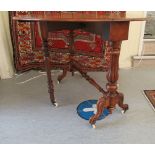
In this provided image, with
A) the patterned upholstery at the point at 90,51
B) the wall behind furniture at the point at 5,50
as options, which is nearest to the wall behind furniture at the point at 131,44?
the patterned upholstery at the point at 90,51

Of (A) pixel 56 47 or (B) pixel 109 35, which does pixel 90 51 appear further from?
(B) pixel 109 35

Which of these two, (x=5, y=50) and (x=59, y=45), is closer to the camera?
(x=5, y=50)

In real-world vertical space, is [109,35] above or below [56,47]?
above

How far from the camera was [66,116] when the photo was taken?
4.84 ft

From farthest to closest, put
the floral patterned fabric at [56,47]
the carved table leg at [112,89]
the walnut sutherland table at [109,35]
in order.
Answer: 1. the floral patterned fabric at [56,47]
2. the carved table leg at [112,89]
3. the walnut sutherland table at [109,35]

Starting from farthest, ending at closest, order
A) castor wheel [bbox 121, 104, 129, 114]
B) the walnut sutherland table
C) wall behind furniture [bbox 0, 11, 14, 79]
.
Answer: wall behind furniture [bbox 0, 11, 14, 79]
castor wheel [bbox 121, 104, 129, 114]
the walnut sutherland table

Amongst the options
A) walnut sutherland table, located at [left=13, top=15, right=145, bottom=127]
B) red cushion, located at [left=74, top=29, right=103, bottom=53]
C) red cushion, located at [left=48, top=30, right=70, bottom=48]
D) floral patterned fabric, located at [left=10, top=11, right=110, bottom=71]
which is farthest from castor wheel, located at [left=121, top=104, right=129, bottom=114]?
red cushion, located at [left=48, top=30, right=70, bottom=48]

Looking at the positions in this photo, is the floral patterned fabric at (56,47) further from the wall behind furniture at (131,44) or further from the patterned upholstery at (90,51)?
the wall behind furniture at (131,44)

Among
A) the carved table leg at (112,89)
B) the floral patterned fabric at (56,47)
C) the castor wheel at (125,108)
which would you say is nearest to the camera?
the carved table leg at (112,89)

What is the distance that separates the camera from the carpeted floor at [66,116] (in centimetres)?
126

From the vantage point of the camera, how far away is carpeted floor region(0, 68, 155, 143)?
1.26 m

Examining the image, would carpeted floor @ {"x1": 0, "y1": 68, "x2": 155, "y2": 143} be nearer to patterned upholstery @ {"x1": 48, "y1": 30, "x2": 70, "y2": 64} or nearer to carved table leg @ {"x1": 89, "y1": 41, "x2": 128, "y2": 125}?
Result: carved table leg @ {"x1": 89, "y1": 41, "x2": 128, "y2": 125}

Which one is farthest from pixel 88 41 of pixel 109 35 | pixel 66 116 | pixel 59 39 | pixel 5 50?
pixel 109 35
